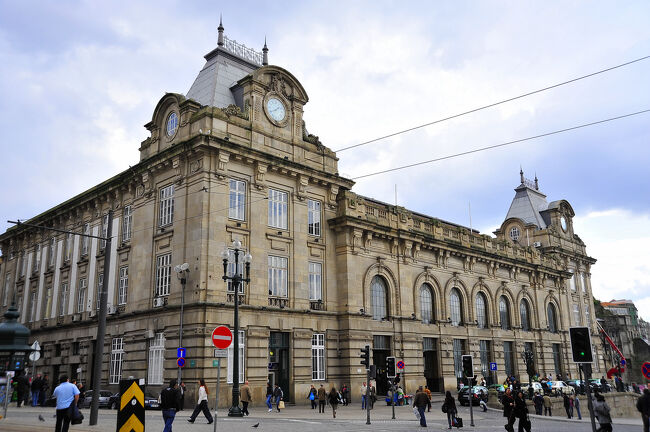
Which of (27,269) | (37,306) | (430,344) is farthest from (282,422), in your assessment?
(27,269)

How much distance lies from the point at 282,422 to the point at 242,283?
11442 millimetres

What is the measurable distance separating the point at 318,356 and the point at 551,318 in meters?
34.6

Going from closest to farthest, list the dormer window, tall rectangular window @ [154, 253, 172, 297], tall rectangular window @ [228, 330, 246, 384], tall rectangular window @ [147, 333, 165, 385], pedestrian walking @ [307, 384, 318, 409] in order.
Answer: tall rectangular window @ [228, 330, 246, 384] < pedestrian walking @ [307, 384, 318, 409] < tall rectangular window @ [147, 333, 165, 385] < tall rectangular window @ [154, 253, 172, 297] < the dormer window

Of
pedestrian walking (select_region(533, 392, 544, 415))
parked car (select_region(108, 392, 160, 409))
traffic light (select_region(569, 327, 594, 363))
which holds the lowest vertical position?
pedestrian walking (select_region(533, 392, 544, 415))

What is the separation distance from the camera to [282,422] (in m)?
22.5

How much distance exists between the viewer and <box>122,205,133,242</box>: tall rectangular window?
3816 cm

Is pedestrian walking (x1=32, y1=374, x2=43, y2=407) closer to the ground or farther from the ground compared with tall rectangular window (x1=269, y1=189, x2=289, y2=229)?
Result: closer to the ground

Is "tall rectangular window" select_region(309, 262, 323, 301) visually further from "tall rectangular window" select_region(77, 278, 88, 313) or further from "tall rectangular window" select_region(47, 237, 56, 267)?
"tall rectangular window" select_region(47, 237, 56, 267)

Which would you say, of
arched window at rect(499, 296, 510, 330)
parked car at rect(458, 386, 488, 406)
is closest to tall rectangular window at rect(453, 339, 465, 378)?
parked car at rect(458, 386, 488, 406)

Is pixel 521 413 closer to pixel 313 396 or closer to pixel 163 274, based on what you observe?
pixel 313 396

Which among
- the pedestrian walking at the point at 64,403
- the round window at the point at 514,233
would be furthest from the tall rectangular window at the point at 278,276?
the round window at the point at 514,233

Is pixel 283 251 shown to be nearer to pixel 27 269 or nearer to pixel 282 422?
pixel 282 422

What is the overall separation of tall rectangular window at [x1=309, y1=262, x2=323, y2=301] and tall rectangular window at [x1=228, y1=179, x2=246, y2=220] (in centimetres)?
617

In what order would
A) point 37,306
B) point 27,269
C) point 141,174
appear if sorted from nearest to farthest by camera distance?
1. point 141,174
2. point 37,306
3. point 27,269
